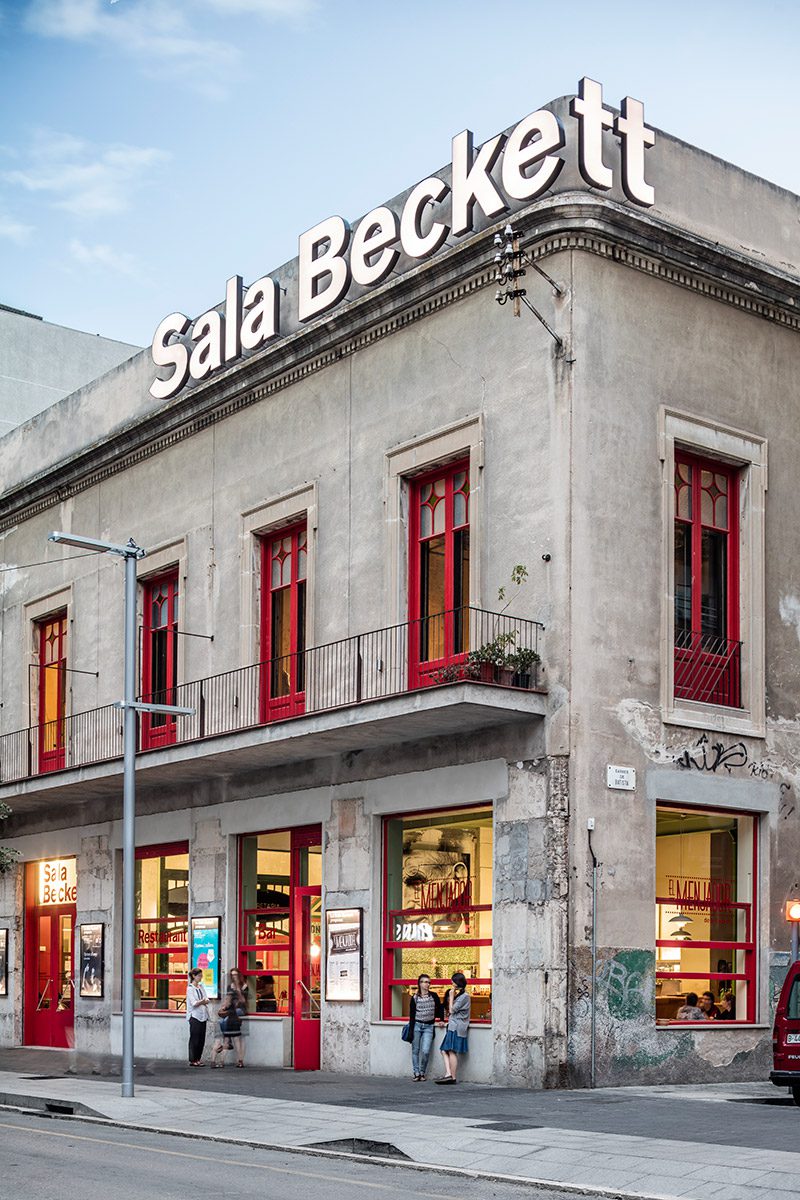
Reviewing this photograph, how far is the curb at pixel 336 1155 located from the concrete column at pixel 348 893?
510 cm

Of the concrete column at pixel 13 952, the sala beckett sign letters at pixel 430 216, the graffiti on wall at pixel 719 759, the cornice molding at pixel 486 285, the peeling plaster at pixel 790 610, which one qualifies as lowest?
the concrete column at pixel 13 952

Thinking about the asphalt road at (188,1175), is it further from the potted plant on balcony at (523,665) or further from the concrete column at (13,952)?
the concrete column at (13,952)

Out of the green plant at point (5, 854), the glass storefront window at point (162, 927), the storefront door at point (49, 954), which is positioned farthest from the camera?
the storefront door at point (49, 954)

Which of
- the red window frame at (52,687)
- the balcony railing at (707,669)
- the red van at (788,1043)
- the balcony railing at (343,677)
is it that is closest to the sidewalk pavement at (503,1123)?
A: the red van at (788,1043)

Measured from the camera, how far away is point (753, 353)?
77.1 feet

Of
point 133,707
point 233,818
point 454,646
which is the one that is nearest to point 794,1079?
point 454,646

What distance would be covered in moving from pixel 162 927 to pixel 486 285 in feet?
41.6

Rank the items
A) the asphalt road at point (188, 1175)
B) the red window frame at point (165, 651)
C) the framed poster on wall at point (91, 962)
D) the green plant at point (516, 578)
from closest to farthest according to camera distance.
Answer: the asphalt road at point (188, 1175) → the green plant at point (516, 578) → the red window frame at point (165, 651) → the framed poster on wall at point (91, 962)

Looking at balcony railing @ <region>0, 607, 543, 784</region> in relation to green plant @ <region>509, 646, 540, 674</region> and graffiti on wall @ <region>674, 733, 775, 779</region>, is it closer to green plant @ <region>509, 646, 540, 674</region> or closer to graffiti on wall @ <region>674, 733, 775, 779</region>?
green plant @ <region>509, 646, 540, 674</region>

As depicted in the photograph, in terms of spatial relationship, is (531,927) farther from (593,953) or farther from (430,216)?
(430,216)

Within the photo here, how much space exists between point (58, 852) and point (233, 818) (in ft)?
20.2

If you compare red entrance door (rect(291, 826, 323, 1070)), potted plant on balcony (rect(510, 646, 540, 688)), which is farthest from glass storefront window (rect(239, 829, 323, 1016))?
potted plant on balcony (rect(510, 646, 540, 688))

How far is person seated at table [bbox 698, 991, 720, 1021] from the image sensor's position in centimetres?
2192

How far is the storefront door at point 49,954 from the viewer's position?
101 feet
